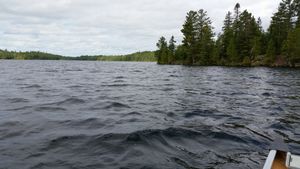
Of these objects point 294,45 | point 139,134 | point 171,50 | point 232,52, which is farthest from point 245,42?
point 139,134

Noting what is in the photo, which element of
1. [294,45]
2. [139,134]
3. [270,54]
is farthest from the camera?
[270,54]

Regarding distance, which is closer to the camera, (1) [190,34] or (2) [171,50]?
(1) [190,34]

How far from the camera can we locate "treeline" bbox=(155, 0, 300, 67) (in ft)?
217

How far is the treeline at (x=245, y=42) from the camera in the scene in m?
66.1

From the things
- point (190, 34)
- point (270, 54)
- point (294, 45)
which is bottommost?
point (270, 54)

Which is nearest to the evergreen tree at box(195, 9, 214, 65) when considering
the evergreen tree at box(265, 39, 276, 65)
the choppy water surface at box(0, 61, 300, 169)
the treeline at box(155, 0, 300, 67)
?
the treeline at box(155, 0, 300, 67)

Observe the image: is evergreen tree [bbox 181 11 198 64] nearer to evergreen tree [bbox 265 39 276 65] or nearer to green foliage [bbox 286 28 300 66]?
evergreen tree [bbox 265 39 276 65]

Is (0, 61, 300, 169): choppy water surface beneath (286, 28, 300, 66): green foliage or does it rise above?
beneath

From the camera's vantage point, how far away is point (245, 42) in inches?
2911

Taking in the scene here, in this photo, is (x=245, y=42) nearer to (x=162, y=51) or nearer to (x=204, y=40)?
(x=204, y=40)

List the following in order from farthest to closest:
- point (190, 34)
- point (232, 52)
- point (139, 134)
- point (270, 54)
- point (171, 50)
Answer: point (171, 50), point (190, 34), point (232, 52), point (270, 54), point (139, 134)

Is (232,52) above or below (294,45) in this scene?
Result: below

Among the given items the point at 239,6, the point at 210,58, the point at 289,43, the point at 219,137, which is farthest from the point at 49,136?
the point at 239,6

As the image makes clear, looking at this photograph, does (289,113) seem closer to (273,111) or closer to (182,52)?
(273,111)
